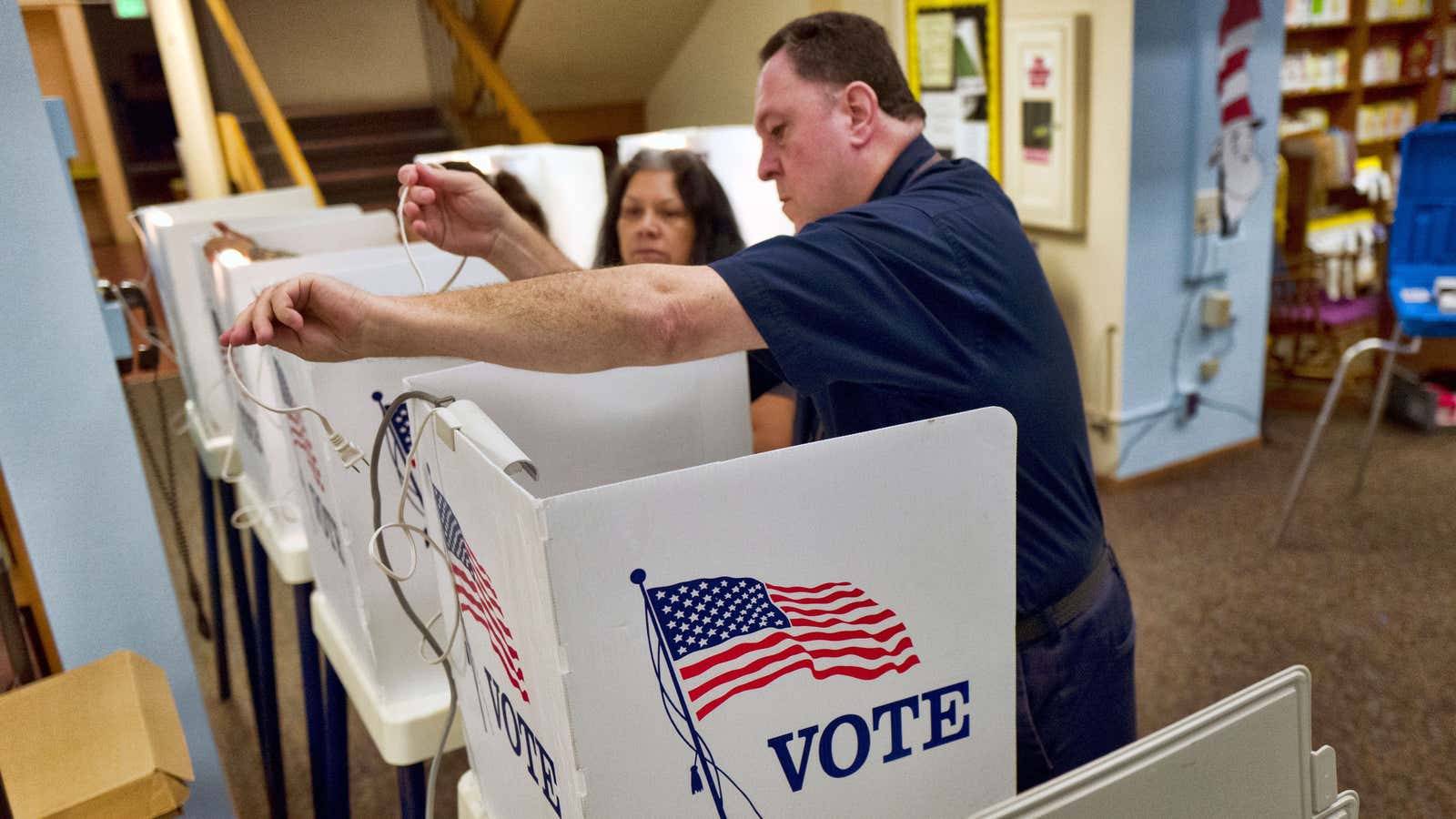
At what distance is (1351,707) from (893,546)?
2.11m

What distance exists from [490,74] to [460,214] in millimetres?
5156

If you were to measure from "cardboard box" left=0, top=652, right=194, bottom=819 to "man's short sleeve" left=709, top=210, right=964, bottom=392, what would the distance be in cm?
79

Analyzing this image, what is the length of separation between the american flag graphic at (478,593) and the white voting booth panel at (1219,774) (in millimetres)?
365

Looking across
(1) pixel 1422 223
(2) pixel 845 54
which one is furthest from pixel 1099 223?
(2) pixel 845 54

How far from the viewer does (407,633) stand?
1.30 metres

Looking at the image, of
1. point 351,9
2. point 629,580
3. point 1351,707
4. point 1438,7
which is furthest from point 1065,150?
point 351,9

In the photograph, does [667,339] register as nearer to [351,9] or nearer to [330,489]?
[330,489]

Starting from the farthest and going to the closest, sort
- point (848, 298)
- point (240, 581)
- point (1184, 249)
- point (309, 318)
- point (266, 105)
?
point (266, 105), point (1184, 249), point (240, 581), point (848, 298), point (309, 318)

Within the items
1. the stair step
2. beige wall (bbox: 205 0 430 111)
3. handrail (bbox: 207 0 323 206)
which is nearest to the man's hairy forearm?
handrail (bbox: 207 0 323 206)

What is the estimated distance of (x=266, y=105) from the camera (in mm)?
5719

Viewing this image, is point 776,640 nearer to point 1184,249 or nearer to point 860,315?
point 860,315

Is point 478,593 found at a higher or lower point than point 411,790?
higher

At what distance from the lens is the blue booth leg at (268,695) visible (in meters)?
2.06

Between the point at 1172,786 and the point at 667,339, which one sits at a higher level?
the point at 667,339
